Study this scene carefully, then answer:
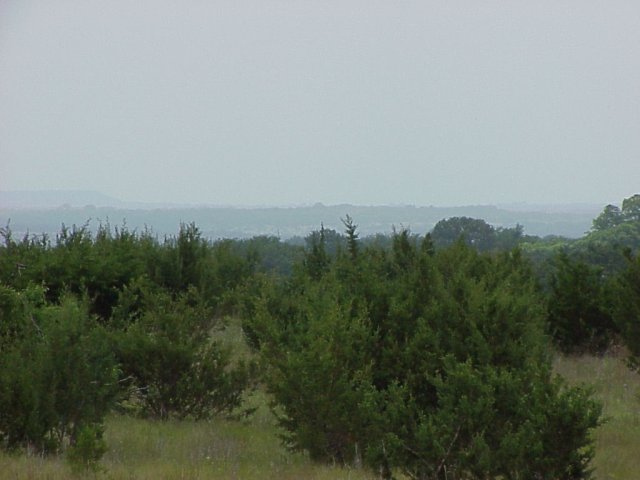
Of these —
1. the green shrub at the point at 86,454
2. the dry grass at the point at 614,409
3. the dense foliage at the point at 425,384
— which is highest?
the dense foliage at the point at 425,384

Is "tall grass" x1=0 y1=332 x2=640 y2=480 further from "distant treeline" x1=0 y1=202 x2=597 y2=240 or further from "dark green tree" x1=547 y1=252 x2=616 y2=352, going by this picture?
"distant treeline" x1=0 y1=202 x2=597 y2=240

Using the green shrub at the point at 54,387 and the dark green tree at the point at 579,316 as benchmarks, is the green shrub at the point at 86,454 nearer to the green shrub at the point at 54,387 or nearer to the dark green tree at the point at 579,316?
the green shrub at the point at 54,387

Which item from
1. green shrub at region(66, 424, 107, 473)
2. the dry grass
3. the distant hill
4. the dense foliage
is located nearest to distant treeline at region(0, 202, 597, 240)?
the distant hill

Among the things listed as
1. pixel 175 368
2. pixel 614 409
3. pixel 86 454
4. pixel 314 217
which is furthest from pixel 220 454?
pixel 314 217

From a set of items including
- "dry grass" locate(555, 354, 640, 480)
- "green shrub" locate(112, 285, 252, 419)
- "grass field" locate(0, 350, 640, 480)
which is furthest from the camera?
"green shrub" locate(112, 285, 252, 419)

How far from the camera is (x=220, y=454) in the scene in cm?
782

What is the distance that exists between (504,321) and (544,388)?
5.10 feet

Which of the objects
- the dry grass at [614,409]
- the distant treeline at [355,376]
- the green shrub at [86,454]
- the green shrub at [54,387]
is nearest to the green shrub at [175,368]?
the distant treeline at [355,376]

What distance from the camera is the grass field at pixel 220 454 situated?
253 inches

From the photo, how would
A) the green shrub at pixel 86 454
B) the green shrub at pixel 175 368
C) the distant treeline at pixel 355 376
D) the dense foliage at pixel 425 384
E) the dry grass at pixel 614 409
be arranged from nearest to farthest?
the green shrub at pixel 86 454, the dense foliage at pixel 425 384, the distant treeline at pixel 355 376, the dry grass at pixel 614 409, the green shrub at pixel 175 368

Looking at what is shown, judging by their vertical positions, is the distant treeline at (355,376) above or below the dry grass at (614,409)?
above

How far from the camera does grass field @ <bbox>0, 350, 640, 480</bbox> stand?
643 cm

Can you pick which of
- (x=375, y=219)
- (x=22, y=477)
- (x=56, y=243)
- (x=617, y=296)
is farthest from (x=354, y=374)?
(x=375, y=219)

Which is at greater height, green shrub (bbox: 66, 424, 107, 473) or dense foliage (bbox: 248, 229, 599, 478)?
dense foliage (bbox: 248, 229, 599, 478)
